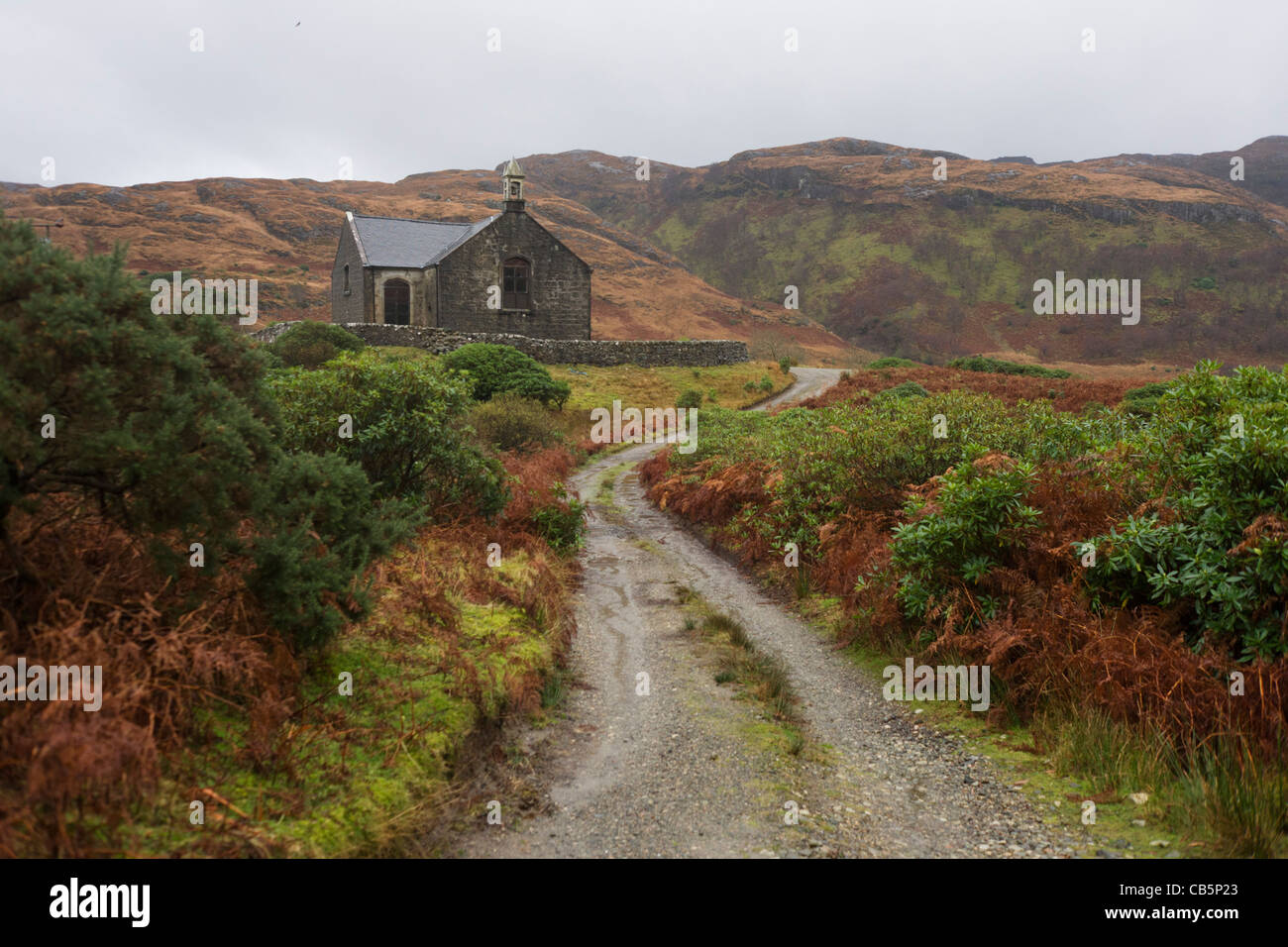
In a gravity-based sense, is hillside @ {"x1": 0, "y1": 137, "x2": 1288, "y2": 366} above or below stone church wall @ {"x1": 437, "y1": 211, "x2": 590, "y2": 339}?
above

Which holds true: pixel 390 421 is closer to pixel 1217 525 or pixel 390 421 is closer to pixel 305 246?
pixel 1217 525

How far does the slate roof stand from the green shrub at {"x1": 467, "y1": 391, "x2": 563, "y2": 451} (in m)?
21.4

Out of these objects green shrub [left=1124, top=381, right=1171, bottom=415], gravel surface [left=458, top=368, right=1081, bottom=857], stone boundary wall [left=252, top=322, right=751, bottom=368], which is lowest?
gravel surface [left=458, top=368, right=1081, bottom=857]

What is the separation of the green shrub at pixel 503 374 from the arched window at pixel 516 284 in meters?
13.7

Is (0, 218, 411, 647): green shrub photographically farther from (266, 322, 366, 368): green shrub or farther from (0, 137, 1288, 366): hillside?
(0, 137, 1288, 366): hillside

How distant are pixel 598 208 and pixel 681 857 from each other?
446ft

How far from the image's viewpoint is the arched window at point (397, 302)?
43875 millimetres

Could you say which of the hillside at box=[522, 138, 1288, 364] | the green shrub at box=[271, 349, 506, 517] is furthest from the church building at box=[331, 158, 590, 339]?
the hillside at box=[522, 138, 1288, 364]

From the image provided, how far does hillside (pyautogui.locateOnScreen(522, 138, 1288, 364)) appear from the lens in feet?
250

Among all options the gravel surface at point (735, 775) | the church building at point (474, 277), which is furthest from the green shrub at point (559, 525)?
the church building at point (474, 277)

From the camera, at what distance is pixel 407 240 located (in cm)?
4672

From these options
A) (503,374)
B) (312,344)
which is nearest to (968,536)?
(503,374)

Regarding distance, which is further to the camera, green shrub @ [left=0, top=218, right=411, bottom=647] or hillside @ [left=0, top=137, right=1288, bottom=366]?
hillside @ [left=0, top=137, right=1288, bottom=366]

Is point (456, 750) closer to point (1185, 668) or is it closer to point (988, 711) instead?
point (988, 711)
